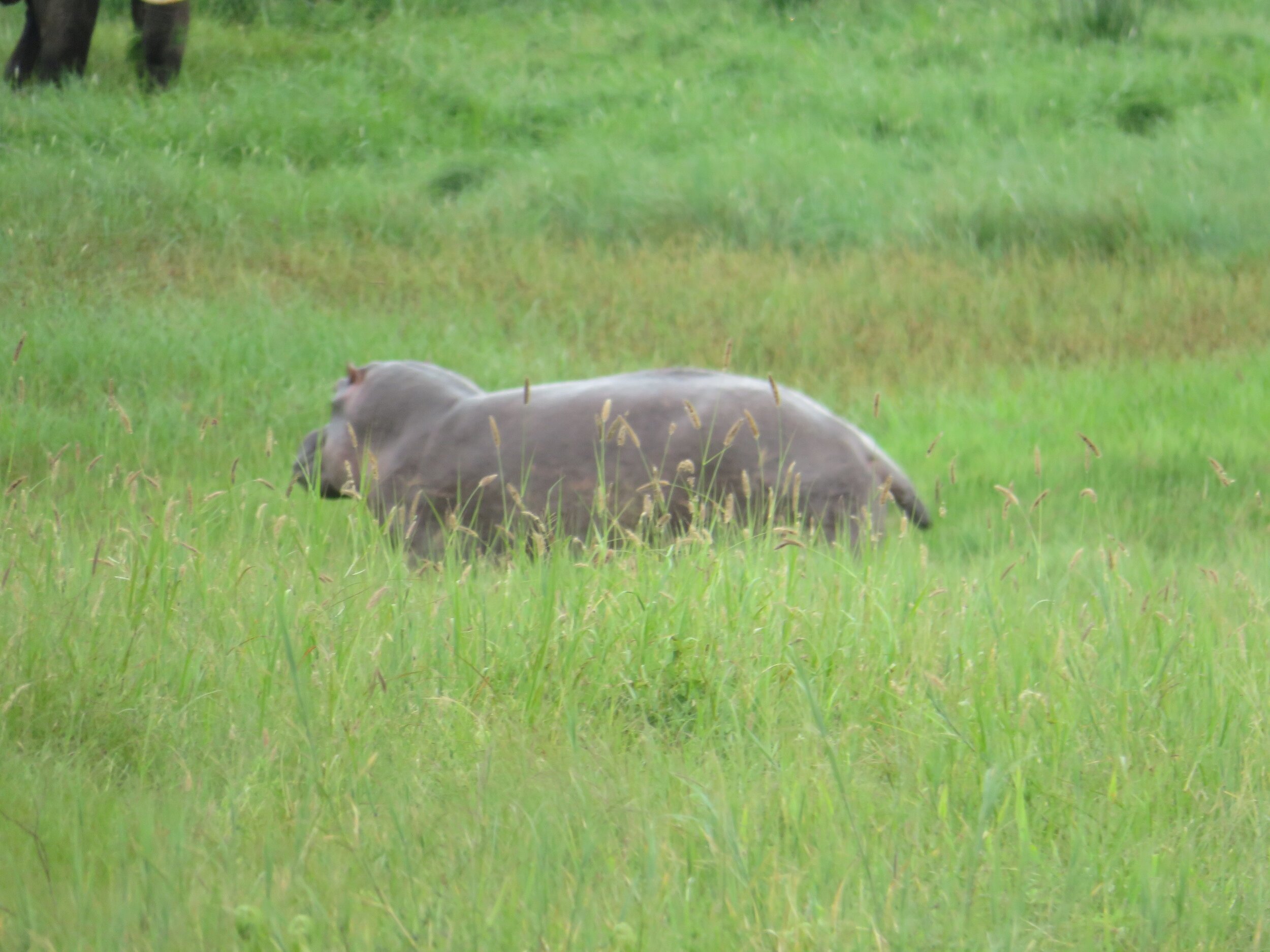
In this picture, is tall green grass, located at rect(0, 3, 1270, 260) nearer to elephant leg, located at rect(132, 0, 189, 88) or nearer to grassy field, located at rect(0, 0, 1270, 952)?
grassy field, located at rect(0, 0, 1270, 952)

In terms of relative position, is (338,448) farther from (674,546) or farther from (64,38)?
(64,38)

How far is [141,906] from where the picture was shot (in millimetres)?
1270

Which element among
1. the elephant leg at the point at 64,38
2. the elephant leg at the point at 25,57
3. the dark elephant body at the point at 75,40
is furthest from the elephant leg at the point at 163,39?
the elephant leg at the point at 25,57

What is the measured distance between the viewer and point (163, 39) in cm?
930

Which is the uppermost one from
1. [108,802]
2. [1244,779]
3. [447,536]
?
[1244,779]

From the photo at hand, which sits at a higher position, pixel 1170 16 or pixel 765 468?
pixel 1170 16

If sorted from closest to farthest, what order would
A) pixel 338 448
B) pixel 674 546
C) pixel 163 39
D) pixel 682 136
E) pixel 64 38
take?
pixel 674 546 → pixel 338 448 → pixel 64 38 → pixel 682 136 → pixel 163 39

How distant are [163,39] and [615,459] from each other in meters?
7.79

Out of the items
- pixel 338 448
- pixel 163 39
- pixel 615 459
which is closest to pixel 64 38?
pixel 163 39

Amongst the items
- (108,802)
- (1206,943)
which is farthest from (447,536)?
(1206,943)

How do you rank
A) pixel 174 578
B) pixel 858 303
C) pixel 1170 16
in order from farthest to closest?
pixel 1170 16 → pixel 858 303 → pixel 174 578

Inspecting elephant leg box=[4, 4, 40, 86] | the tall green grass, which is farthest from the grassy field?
elephant leg box=[4, 4, 40, 86]

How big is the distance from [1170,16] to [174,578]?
10844 millimetres

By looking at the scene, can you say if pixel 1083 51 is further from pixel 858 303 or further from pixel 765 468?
pixel 765 468
